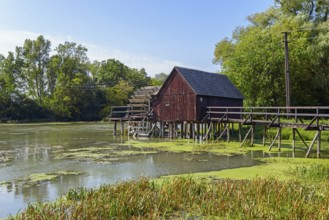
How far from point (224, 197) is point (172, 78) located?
22.9 metres

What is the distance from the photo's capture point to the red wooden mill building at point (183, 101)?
99.3 ft

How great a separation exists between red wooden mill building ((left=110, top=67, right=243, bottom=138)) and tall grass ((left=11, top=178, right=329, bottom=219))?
19.8 m

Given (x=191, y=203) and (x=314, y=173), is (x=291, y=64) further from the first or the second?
(x=191, y=203)

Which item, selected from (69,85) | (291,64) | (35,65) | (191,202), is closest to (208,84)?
Result: (291,64)

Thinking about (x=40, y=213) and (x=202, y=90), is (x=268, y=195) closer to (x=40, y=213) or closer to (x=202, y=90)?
(x=40, y=213)

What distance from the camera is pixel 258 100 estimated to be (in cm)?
4078

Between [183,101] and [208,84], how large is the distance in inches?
121

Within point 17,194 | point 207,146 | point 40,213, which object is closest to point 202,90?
point 207,146

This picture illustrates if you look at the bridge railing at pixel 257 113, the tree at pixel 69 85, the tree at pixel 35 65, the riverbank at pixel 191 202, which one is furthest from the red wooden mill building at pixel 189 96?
the tree at pixel 35 65

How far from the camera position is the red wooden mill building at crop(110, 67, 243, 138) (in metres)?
30.3

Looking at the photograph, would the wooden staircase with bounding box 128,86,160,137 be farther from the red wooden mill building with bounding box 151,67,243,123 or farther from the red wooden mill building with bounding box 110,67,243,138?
the red wooden mill building with bounding box 151,67,243,123

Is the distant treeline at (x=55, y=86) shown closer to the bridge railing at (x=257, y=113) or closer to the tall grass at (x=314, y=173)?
the bridge railing at (x=257, y=113)

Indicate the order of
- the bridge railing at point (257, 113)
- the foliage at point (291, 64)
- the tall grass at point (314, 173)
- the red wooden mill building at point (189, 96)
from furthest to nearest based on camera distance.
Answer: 1. the foliage at point (291, 64)
2. the red wooden mill building at point (189, 96)
3. the bridge railing at point (257, 113)
4. the tall grass at point (314, 173)

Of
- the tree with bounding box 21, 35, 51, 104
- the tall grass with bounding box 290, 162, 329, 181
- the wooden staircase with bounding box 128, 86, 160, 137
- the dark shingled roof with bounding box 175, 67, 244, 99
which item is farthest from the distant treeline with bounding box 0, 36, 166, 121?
the tall grass with bounding box 290, 162, 329, 181
